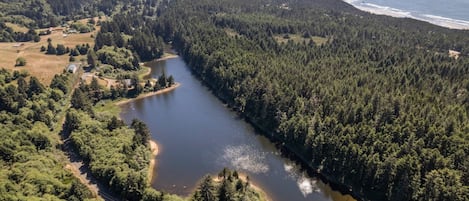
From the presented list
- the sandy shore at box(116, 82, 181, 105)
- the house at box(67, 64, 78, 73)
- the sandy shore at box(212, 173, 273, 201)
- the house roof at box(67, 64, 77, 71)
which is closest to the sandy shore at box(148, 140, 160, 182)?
the sandy shore at box(212, 173, 273, 201)

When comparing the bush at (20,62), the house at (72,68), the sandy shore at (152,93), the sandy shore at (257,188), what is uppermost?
the bush at (20,62)

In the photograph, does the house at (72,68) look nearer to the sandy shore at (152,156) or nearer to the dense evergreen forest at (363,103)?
the dense evergreen forest at (363,103)

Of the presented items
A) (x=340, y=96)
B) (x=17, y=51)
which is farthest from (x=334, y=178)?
(x=17, y=51)

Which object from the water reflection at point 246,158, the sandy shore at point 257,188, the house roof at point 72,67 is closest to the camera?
the sandy shore at point 257,188

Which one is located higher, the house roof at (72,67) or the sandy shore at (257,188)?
the house roof at (72,67)

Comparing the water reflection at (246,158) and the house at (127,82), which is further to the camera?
the house at (127,82)

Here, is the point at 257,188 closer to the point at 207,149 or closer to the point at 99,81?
the point at 207,149

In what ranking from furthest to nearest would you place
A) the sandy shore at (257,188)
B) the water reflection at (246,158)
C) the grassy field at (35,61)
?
the grassy field at (35,61) < the water reflection at (246,158) < the sandy shore at (257,188)

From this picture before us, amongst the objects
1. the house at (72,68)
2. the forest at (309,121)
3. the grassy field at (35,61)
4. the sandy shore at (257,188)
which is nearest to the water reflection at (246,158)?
the sandy shore at (257,188)

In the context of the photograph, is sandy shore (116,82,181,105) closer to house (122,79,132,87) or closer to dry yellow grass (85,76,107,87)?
house (122,79,132,87)
